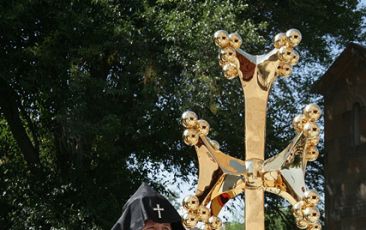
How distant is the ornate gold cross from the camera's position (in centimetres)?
402

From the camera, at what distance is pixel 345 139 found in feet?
55.2

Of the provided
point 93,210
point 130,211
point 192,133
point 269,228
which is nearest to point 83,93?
point 93,210

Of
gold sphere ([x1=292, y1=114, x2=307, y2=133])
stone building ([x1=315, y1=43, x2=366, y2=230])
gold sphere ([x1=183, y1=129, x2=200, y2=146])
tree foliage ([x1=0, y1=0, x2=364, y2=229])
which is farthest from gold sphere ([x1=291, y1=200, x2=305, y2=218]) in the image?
stone building ([x1=315, y1=43, x2=366, y2=230])

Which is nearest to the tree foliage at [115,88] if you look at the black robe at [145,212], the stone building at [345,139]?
the stone building at [345,139]

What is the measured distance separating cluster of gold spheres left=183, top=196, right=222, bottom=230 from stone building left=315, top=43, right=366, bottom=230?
12.5 meters

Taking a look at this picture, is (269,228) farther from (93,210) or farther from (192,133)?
(192,133)

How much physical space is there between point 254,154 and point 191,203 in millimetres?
425

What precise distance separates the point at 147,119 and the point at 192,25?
6.00 feet

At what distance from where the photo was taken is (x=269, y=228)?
18703 millimetres

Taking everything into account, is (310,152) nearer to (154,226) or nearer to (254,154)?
(254,154)

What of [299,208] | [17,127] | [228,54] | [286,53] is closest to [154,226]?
[299,208]

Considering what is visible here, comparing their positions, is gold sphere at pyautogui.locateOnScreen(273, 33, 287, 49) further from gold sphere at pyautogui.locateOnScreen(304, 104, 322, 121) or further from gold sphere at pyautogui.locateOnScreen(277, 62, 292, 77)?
gold sphere at pyautogui.locateOnScreen(304, 104, 322, 121)

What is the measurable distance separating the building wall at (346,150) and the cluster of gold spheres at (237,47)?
12.4 meters

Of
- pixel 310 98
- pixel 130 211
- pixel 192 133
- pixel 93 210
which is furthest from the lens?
pixel 310 98
